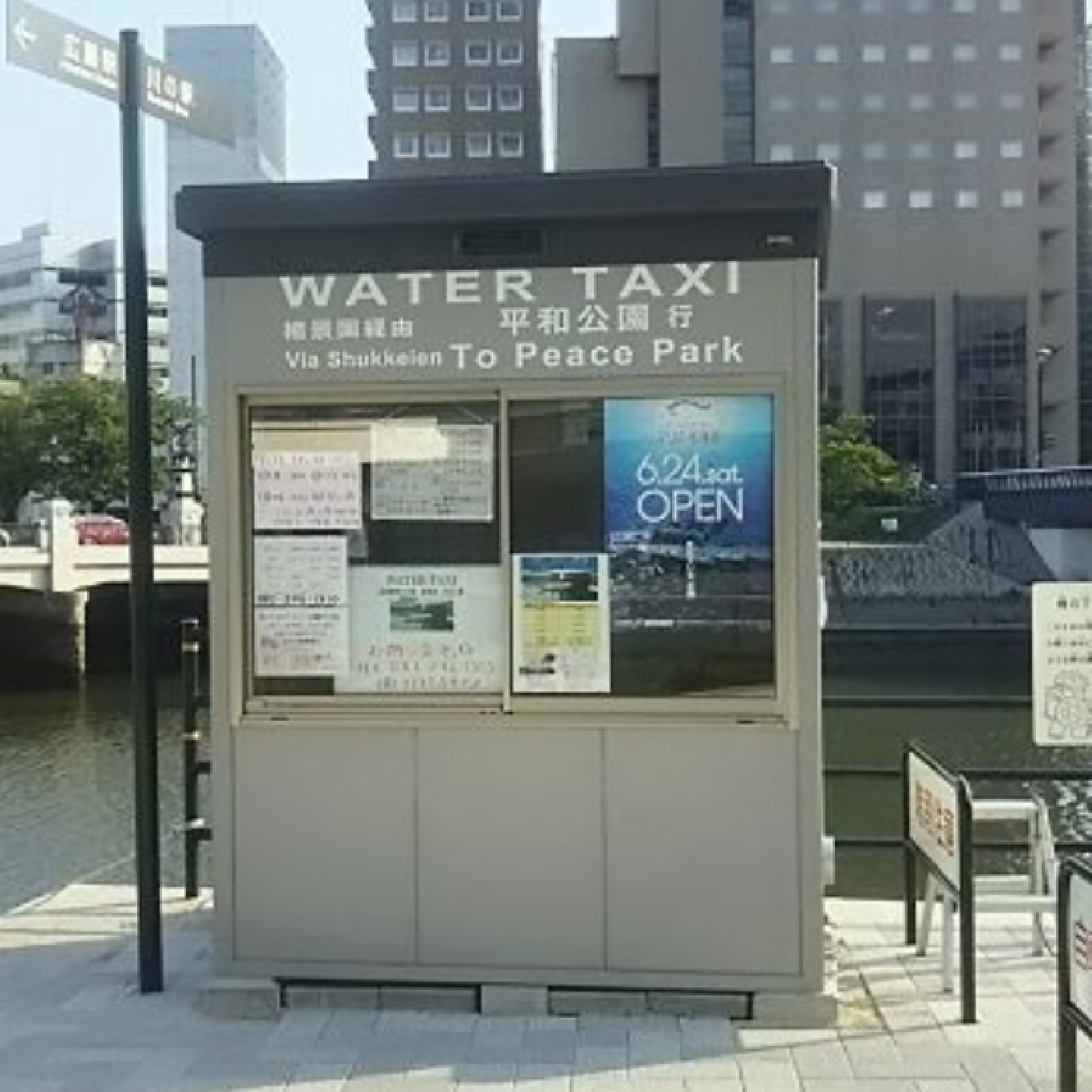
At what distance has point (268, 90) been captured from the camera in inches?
365

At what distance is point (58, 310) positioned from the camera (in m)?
106

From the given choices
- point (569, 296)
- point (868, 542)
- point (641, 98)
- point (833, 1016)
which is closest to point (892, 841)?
point (833, 1016)

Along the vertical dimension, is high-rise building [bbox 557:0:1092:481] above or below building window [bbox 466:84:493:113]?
below

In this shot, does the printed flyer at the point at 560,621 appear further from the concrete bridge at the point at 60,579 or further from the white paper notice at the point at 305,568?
the concrete bridge at the point at 60,579

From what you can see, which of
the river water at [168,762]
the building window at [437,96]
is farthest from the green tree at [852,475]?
the building window at [437,96]

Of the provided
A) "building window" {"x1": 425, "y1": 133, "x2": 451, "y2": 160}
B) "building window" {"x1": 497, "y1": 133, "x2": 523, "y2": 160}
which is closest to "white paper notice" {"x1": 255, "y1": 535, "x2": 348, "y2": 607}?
"building window" {"x1": 425, "y1": 133, "x2": 451, "y2": 160}

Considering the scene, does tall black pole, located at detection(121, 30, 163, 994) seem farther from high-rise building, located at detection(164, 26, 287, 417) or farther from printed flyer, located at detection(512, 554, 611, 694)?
printed flyer, located at detection(512, 554, 611, 694)

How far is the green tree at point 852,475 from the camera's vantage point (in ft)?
213

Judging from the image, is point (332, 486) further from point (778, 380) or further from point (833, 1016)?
point (833, 1016)

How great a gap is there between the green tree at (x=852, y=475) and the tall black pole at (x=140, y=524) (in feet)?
192

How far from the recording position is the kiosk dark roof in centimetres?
530

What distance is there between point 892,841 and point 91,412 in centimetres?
5789

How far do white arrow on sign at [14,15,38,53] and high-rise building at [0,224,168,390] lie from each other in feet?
268

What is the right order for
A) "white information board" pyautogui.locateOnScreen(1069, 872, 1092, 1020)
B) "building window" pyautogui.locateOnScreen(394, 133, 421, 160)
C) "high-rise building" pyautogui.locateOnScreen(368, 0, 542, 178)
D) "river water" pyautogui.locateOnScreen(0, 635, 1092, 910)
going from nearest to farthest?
"white information board" pyautogui.locateOnScreen(1069, 872, 1092, 1020) < "river water" pyautogui.locateOnScreen(0, 635, 1092, 910) < "building window" pyautogui.locateOnScreen(394, 133, 421, 160) < "high-rise building" pyautogui.locateOnScreen(368, 0, 542, 178)
